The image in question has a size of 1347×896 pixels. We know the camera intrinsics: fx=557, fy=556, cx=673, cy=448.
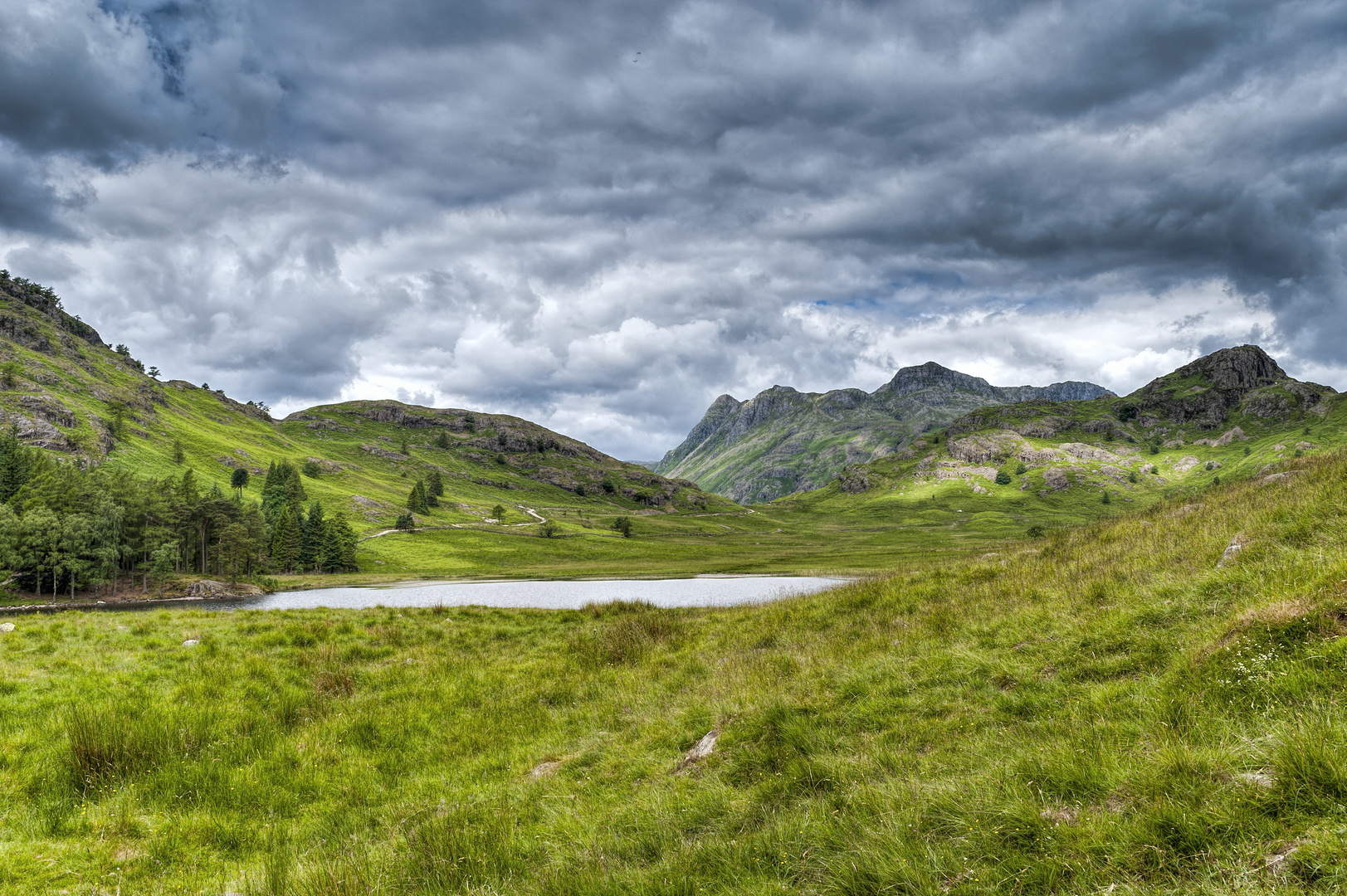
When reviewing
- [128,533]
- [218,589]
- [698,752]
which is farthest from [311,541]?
[698,752]

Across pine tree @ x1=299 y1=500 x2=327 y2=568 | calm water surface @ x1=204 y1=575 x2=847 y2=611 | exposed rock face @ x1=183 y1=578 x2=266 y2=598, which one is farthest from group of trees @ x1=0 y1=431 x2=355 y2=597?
calm water surface @ x1=204 y1=575 x2=847 y2=611

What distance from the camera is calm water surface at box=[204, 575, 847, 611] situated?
69125 millimetres

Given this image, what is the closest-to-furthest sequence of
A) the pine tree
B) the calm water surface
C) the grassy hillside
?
the grassy hillside
the calm water surface
the pine tree

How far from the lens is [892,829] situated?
5320 millimetres

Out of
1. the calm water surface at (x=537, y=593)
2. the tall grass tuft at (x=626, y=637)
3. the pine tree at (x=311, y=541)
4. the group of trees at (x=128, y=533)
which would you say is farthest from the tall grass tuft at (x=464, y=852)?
the pine tree at (x=311, y=541)

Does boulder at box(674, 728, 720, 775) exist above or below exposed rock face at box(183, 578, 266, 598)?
above

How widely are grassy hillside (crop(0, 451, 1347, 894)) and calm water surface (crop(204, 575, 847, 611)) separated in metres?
48.6

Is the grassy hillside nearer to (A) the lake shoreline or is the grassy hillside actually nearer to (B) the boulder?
(B) the boulder

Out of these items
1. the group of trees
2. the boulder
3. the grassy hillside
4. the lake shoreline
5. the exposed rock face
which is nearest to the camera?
the grassy hillside

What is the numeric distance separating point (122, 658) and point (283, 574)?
127 meters

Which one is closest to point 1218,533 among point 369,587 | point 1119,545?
point 1119,545

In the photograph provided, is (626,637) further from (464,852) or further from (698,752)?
(464,852)

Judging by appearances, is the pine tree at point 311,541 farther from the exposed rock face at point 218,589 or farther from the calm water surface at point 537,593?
the calm water surface at point 537,593

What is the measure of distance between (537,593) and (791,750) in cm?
7747
